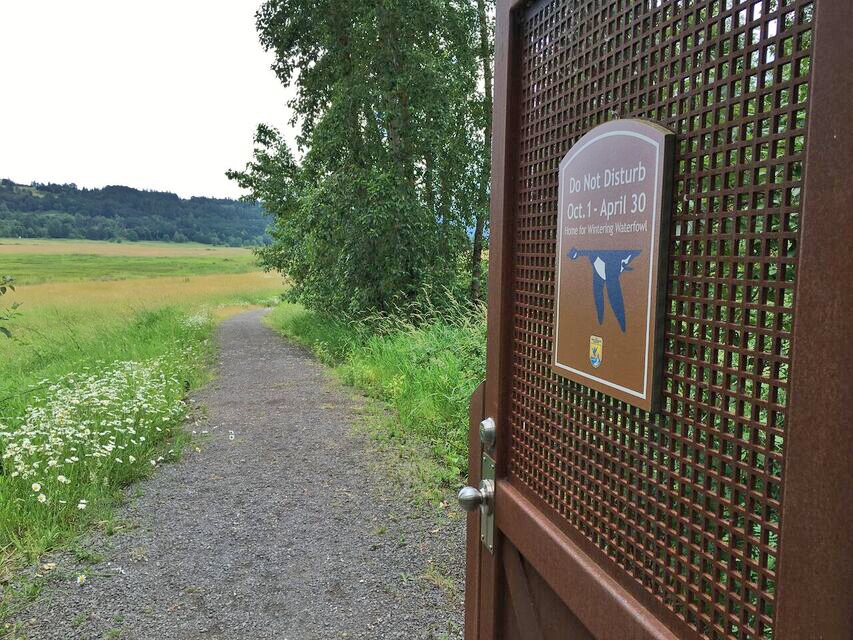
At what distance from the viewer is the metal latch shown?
5.28ft

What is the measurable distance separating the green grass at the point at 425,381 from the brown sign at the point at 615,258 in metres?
3.70

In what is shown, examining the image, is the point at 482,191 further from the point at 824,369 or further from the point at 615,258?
the point at 824,369

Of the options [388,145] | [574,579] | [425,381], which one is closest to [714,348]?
[574,579]

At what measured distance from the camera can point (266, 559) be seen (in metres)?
3.84

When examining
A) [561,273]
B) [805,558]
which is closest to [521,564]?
[561,273]

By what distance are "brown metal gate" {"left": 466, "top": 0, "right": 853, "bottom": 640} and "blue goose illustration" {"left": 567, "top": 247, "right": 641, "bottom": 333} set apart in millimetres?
105

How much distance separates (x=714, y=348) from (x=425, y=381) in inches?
237

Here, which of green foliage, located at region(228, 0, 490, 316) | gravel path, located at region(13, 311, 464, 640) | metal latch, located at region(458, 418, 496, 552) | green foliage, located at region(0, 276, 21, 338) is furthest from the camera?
green foliage, located at region(228, 0, 490, 316)

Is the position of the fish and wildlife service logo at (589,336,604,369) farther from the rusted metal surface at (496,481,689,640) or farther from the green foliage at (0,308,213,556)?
the green foliage at (0,308,213,556)

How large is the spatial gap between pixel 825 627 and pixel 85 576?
3.88 meters

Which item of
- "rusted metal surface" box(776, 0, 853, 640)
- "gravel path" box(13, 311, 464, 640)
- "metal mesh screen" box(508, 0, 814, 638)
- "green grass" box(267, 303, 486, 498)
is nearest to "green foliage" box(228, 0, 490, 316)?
"green grass" box(267, 303, 486, 498)

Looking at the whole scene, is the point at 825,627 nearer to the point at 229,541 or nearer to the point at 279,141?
the point at 229,541

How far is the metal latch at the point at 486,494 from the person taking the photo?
5.28 ft

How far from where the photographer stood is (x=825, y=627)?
26.4 inches
